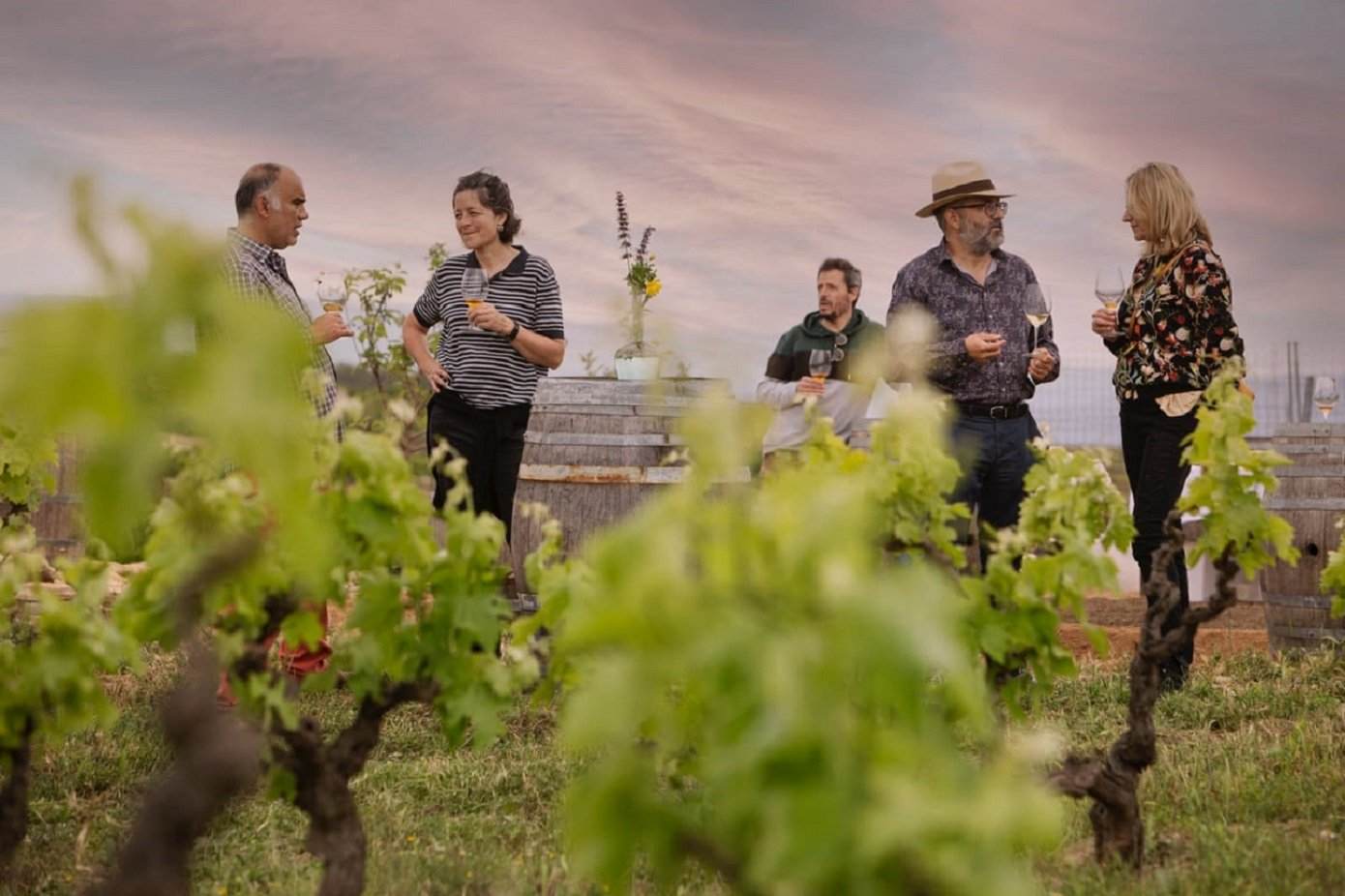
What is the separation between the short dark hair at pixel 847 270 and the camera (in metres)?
6.39

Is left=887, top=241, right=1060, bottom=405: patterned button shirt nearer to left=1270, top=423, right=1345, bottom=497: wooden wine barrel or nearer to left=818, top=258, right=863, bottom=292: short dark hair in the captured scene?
left=818, top=258, right=863, bottom=292: short dark hair

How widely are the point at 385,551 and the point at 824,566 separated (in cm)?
142

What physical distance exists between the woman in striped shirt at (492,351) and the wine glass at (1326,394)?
14.2 ft

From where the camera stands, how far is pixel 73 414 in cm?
108

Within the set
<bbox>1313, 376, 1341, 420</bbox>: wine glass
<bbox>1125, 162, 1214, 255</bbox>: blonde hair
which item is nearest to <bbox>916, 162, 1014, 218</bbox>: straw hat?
<bbox>1125, 162, 1214, 255</bbox>: blonde hair

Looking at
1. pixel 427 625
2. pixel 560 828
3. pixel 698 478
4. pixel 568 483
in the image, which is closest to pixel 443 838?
pixel 560 828

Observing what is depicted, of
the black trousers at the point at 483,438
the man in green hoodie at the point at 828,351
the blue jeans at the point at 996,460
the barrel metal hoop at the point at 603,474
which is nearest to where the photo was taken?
the blue jeans at the point at 996,460

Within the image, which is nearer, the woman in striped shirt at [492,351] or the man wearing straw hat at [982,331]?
the man wearing straw hat at [982,331]

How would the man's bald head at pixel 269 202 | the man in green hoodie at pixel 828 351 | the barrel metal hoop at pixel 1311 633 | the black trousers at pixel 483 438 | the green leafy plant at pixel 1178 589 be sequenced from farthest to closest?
the barrel metal hoop at pixel 1311 633, the man in green hoodie at pixel 828 351, the black trousers at pixel 483 438, the man's bald head at pixel 269 202, the green leafy plant at pixel 1178 589

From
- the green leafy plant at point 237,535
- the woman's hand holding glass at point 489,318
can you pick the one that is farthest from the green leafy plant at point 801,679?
the woman's hand holding glass at point 489,318

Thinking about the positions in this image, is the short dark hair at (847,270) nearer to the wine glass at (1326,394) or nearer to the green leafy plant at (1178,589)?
the wine glass at (1326,394)

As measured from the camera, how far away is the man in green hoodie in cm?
600

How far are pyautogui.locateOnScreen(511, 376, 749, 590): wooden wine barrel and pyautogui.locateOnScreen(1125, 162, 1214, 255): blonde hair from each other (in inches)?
74.1

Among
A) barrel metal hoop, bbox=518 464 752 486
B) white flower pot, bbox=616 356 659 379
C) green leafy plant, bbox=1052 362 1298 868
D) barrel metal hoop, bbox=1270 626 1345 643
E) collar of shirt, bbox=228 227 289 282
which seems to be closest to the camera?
green leafy plant, bbox=1052 362 1298 868
